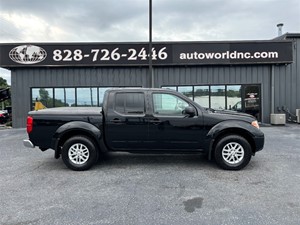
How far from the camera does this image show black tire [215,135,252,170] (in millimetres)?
5344

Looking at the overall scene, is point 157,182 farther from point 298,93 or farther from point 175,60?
point 298,93

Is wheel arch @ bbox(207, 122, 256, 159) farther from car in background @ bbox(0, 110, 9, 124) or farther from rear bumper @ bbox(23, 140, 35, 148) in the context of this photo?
car in background @ bbox(0, 110, 9, 124)

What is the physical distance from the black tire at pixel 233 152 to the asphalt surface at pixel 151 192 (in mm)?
192

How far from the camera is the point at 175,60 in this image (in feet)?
45.0

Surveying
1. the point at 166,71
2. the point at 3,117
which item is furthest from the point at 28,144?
the point at 3,117

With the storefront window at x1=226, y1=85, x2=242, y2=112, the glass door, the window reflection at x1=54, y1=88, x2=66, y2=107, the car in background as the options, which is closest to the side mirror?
the storefront window at x1=226, y1=85, x2=242, y2=112

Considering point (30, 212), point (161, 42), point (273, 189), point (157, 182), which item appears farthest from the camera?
point (161, 42)

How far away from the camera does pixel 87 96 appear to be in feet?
46.8

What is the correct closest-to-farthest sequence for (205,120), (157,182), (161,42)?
1. (157,182)
2. (205,120)
3. (161,42)

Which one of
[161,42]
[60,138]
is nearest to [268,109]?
[161,42]

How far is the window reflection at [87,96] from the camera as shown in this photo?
1422cm

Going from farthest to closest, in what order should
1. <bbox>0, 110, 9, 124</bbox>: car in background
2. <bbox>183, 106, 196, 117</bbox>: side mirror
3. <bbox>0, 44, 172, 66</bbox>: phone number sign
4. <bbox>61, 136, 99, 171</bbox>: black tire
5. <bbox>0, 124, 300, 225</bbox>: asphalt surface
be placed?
<bbox>0, 110, 9, 124</bbox>: car in background, <bbox>0, 44, 172, 66</bbox>: phone number sign, <bbox>61, 136, 99, 171</bbox>: black tire, <bbox>183, 106, 196, 117</bbox>: side mirror, <bbox>0, 124, 300, 225</bbox>: asphalt surface

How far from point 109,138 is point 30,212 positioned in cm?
232

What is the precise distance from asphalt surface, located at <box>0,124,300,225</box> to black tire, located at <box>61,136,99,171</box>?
20 centimetres
